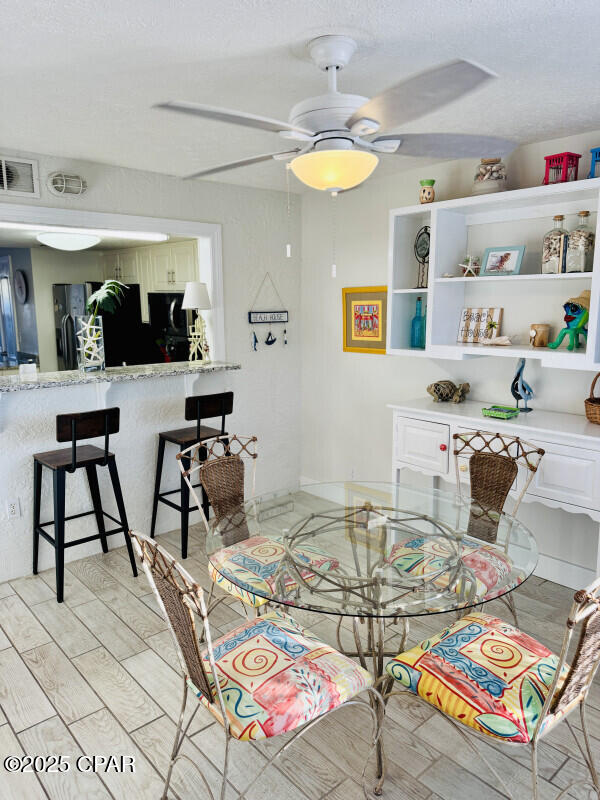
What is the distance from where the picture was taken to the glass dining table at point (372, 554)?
1.85 metres

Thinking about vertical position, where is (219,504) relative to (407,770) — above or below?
above

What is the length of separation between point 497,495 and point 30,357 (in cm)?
525

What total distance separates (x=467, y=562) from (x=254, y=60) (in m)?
1.96

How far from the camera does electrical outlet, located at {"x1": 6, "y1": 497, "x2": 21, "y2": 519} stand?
333cm

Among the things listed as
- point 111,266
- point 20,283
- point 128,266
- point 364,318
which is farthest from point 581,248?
point 20,283

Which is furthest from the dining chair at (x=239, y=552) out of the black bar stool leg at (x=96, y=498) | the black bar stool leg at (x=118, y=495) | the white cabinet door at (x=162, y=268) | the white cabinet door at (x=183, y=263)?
the white cabinet door at (x=162, y=268)

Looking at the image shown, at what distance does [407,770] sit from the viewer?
200cm

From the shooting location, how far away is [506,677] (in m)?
1.71

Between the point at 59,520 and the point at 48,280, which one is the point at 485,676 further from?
the point at 48,280

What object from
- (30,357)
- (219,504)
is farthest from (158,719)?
(30,357)

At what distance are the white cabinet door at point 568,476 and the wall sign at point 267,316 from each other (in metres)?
2.27

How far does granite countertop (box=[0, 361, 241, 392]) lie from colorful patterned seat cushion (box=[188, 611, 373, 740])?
6.34 feet

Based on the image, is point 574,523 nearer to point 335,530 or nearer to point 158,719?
point 335,530

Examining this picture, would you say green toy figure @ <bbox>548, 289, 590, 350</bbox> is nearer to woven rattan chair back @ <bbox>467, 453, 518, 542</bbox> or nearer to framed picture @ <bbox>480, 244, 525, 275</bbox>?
framed picture @ <bbox>480, 244, 525, 275</bbox>
